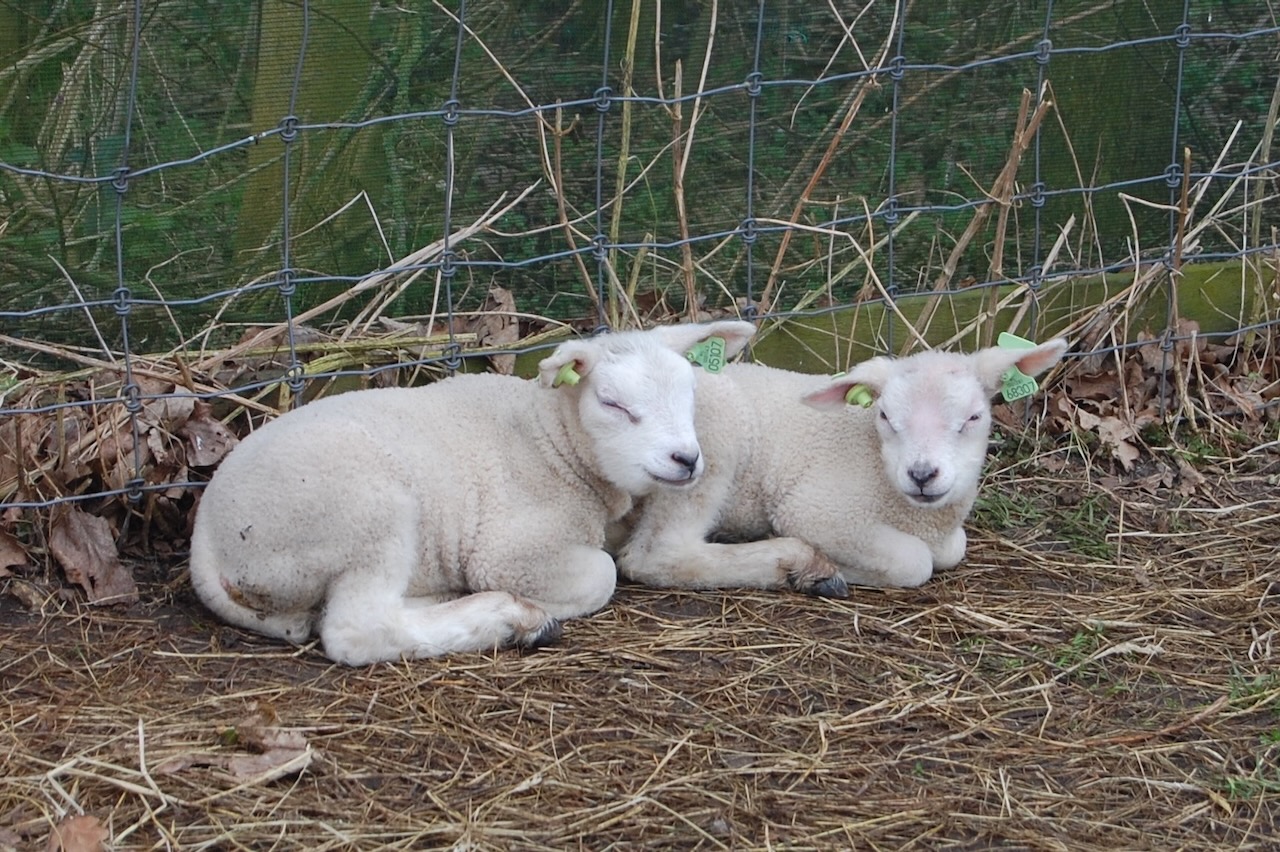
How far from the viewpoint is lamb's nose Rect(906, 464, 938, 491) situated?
14.6 feet

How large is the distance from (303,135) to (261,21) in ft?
1.44

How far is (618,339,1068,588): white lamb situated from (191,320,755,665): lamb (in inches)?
8.2

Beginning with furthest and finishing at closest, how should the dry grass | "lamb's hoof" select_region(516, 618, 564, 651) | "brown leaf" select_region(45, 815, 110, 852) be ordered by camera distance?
"lamb's hoof" select_region(516, 618, 564, 651) < the dry grass < "brown leaf" select_region(45, 815, 110, 852)

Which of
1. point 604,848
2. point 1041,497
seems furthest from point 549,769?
point 1041,497

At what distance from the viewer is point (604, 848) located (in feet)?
10.3

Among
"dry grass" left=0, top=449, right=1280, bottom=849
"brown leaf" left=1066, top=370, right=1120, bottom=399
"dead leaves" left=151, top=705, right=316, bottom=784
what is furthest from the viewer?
"brown leaf" left=1066, top=370, right=1120, bottom=399

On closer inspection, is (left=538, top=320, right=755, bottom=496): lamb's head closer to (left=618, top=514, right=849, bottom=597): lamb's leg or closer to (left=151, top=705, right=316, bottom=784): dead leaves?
(left=618, top=514, right=849, bottom=597): lamb's leg

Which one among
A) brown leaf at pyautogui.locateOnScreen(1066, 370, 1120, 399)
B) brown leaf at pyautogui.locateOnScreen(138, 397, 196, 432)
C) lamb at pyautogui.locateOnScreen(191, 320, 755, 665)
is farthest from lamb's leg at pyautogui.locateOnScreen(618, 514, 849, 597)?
Answer: brown leaf at pyautogui.locateOnScreen(1066, 370, 1120, 399)

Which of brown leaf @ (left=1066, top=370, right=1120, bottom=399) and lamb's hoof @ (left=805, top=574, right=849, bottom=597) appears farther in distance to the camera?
brown leaf @ (left=1066, top=370, right=1120, bottom=399)

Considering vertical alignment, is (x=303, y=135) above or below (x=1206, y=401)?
above

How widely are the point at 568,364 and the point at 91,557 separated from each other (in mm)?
1507

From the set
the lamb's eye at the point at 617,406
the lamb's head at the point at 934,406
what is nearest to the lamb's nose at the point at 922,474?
the lamb's head at the point at 934,406

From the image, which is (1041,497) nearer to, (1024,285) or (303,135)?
(1024,285)

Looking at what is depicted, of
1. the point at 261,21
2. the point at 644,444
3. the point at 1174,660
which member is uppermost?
the point at 261,21
